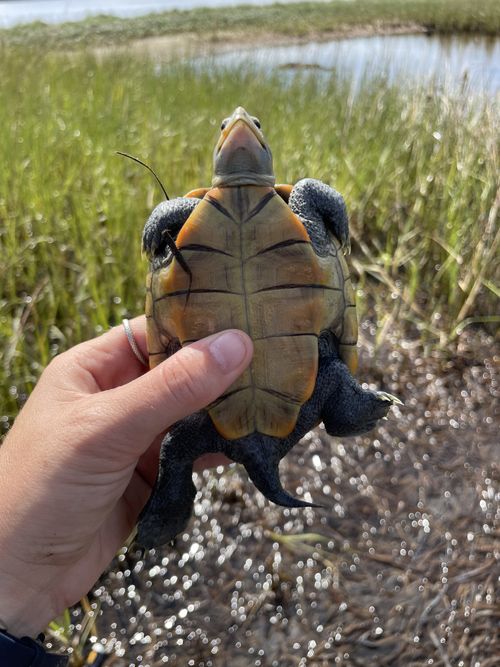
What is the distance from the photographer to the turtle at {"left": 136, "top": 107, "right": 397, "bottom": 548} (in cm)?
Result: 89

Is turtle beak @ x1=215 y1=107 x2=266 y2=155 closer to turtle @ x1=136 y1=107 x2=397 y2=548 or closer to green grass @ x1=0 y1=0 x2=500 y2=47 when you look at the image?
turtle @ x1=136 y1=107 x2=397 y2=548

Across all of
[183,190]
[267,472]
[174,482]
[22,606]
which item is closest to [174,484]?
[174,482]

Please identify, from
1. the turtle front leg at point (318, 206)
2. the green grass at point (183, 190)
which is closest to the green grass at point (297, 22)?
the green grass at point (183, 190)

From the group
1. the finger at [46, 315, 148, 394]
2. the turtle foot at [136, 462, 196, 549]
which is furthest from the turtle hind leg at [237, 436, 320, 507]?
the finger at [46, 315, 148, 394]

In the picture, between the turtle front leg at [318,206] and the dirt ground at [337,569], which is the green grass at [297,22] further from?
the turtle front leg at [318,206]

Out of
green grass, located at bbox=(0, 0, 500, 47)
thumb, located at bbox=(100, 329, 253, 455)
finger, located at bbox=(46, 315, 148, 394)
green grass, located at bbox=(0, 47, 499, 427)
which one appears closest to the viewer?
thumb, located at bbox=(100, 329, 253, 455)

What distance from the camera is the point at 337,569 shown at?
148 centimetres

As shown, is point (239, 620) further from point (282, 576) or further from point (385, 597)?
point (385, 597)

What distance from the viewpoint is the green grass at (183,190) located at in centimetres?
192

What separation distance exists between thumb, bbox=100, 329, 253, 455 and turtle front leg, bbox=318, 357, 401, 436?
21 cm

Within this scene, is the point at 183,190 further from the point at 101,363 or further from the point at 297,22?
the point at 297,22

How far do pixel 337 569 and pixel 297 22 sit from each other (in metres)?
18.0

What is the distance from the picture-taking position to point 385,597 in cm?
143

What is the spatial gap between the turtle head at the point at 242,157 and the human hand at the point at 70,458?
0.27 m
